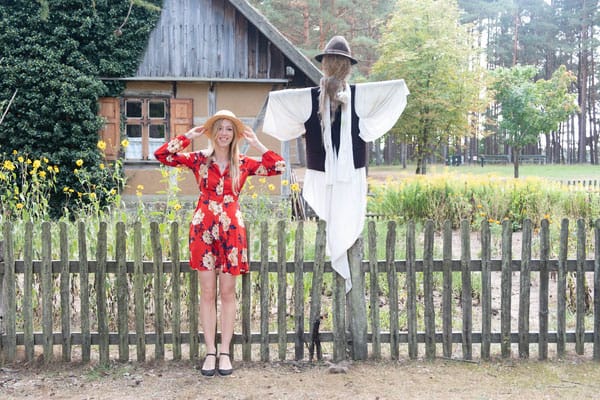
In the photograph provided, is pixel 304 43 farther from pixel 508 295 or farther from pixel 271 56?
pixel 508 295

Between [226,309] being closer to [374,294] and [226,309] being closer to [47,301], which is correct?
[374,294]

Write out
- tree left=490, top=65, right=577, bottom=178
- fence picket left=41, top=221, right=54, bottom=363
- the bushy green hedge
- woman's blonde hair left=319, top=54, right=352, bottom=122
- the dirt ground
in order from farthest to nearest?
tree left=490, top=65, right=577, bottom=178 < the bushy green hedge < fence picket left=41, top=221, right=54, bottom=363 < woman's blonde hair left=319, top=54, right=352, bottom=122 < the dirt ground

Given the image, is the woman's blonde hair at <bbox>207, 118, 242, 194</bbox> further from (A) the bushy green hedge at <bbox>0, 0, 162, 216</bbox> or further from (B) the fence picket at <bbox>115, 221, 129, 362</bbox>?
(A) the bushy green hedge at <bbox>0, 0, 162, 216</bbox>

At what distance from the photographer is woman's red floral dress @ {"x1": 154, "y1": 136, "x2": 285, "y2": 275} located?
12.6 ft

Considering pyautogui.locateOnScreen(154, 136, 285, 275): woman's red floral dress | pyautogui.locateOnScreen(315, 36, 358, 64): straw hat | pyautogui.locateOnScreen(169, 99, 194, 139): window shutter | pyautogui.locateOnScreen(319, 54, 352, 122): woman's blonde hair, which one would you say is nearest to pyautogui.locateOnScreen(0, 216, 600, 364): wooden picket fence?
pyautogui.locateOnScreen(154, 136, 285, 275): woman's red floral dress

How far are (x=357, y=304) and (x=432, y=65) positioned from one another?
1917cm

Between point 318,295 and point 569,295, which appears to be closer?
point 318,295

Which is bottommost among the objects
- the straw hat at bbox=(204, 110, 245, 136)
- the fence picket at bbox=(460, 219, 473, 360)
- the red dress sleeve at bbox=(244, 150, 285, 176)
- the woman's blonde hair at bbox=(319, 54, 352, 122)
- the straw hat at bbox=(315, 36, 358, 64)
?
the fence picket at bbox=(460, 219, 473, 360)

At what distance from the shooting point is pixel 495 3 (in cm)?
3681

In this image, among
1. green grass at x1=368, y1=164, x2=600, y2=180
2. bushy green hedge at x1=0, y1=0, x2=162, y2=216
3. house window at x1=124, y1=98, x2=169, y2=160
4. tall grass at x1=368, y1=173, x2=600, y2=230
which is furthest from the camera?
green grass at x1=368, y1=164, x2=600, y2=180

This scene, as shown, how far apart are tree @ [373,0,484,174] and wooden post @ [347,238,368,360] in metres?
18.3

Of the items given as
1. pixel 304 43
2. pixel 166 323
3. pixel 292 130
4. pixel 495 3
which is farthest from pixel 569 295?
pixel 495 3

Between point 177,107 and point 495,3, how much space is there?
1212 inches

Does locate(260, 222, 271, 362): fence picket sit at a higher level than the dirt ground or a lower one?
higher
